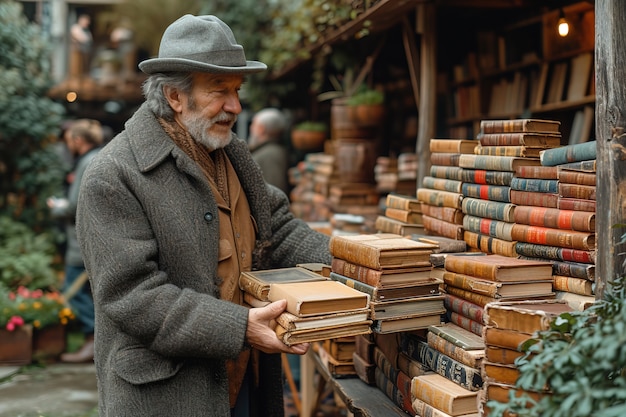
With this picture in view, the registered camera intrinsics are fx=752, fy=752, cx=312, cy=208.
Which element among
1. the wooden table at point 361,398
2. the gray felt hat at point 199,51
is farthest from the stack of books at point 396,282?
the gray felt hat at point 199,51

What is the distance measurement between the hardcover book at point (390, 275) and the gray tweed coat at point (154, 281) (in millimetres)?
463

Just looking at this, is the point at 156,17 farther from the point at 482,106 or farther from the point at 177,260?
the point at 177,260

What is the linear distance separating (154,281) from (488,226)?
132cm

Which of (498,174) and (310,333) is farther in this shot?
(498,174)

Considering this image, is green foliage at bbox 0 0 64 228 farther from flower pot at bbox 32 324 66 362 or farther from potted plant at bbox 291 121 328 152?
potted plant at bbox 291 121 328 152

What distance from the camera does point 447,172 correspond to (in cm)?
328

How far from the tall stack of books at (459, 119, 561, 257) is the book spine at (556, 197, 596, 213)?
0.67ft

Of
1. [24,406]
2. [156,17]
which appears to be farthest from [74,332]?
[156,17]

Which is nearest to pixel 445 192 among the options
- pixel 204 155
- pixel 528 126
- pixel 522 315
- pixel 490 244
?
pixel 490 244

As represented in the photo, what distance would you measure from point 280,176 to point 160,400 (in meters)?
5.75

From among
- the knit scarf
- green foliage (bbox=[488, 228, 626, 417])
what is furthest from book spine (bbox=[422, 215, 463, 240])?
green foliage (bbox=[488, 228, 626, 417])

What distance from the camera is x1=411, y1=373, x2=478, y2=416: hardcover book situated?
233 cm

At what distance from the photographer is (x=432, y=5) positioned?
488 cm

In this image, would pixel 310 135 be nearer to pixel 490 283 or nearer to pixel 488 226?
pixel 488 226
